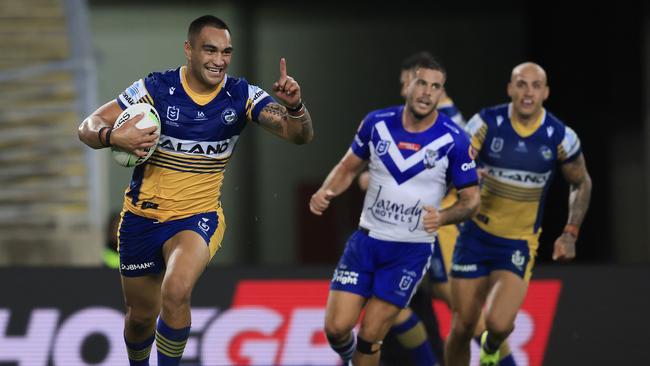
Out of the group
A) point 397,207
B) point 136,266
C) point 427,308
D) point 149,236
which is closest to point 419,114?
point 397,207

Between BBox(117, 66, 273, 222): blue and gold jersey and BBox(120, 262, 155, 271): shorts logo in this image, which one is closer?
BBox(117, 66, 273, 222): blue and gold jersey

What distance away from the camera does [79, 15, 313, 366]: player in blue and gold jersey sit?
6.66 metres

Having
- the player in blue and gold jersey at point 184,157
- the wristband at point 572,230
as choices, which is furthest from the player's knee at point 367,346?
the wristband at point 572,230

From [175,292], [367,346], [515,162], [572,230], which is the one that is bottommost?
[367,346]

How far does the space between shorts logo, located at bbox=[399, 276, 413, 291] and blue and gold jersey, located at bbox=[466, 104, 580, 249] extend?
92cm

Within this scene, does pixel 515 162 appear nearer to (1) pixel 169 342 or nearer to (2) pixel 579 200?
(2) pixel 579 200

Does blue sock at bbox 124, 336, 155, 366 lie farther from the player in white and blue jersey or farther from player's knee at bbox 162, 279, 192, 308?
the player in white and blue jersey

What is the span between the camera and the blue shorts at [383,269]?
7602 mm

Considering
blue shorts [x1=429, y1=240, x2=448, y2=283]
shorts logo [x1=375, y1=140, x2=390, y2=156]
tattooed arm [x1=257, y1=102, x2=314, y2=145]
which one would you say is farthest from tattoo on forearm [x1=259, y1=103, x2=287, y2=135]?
blue shorts [x1=429, y1=240, x2=448, y2=283]

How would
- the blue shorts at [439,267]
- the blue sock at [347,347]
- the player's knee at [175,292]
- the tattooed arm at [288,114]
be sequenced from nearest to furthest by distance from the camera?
1. the tattooed arm at [288,114]
2. the player's knee at [175,292]
3. the blue sock at [347,347]
4. the blue shorts at [439,267]

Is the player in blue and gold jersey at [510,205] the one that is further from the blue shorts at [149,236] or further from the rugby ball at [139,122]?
the rugby ball at [139,122]

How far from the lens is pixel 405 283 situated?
7.61 metres

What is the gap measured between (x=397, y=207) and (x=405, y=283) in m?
0.48

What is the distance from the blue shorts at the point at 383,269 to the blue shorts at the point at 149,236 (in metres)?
1.05
